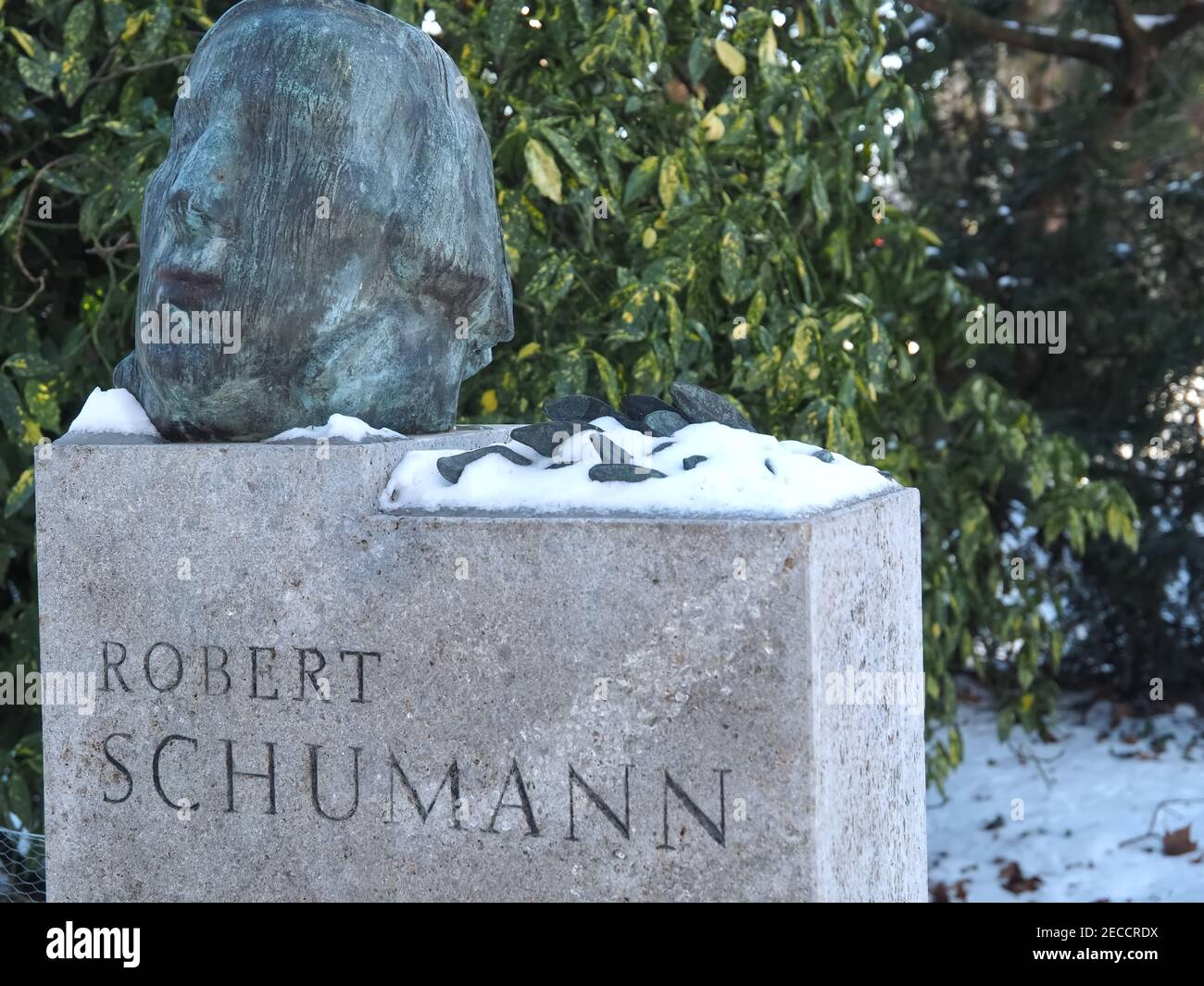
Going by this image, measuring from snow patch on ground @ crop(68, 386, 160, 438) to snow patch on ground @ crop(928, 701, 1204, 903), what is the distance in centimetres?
324

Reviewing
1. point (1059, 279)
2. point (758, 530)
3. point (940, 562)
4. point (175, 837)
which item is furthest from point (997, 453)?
point (175, 837)

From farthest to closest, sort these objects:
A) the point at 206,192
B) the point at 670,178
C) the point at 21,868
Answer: the point at 21,868 → the point at 670,178 → the point at 206,192

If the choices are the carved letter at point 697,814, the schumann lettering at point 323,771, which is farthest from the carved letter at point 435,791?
the carved letter at point 697,814

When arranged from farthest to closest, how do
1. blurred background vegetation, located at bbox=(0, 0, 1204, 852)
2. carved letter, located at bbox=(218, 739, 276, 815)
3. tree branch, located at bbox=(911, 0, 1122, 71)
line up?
tree branch, located at bbox=(911, 0, 1122, 71), blurred background vegetation, located at bbox=(0, 0, 1204, 852), carved letter, located at bbox=(218, 739, 276, 815)

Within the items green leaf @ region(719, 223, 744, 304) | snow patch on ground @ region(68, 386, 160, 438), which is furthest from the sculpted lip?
green leaf @ region(719, 223, 744, 304)

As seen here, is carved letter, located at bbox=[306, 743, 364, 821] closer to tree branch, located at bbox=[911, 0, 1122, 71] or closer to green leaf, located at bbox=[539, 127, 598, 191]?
green leaf, located at bbox=[539, 127, 598, 191]

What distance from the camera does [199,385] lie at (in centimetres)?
251

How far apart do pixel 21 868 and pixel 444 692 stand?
6.55ft

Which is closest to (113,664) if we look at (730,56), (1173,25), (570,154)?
(570,154)

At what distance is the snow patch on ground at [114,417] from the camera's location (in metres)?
2.64

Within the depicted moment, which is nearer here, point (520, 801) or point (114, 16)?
point (520, 801)

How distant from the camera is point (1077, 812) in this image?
525 centimetres

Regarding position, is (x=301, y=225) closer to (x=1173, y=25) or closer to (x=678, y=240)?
(x=678, y=240)

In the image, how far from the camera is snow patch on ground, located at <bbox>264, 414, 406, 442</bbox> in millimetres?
2455
